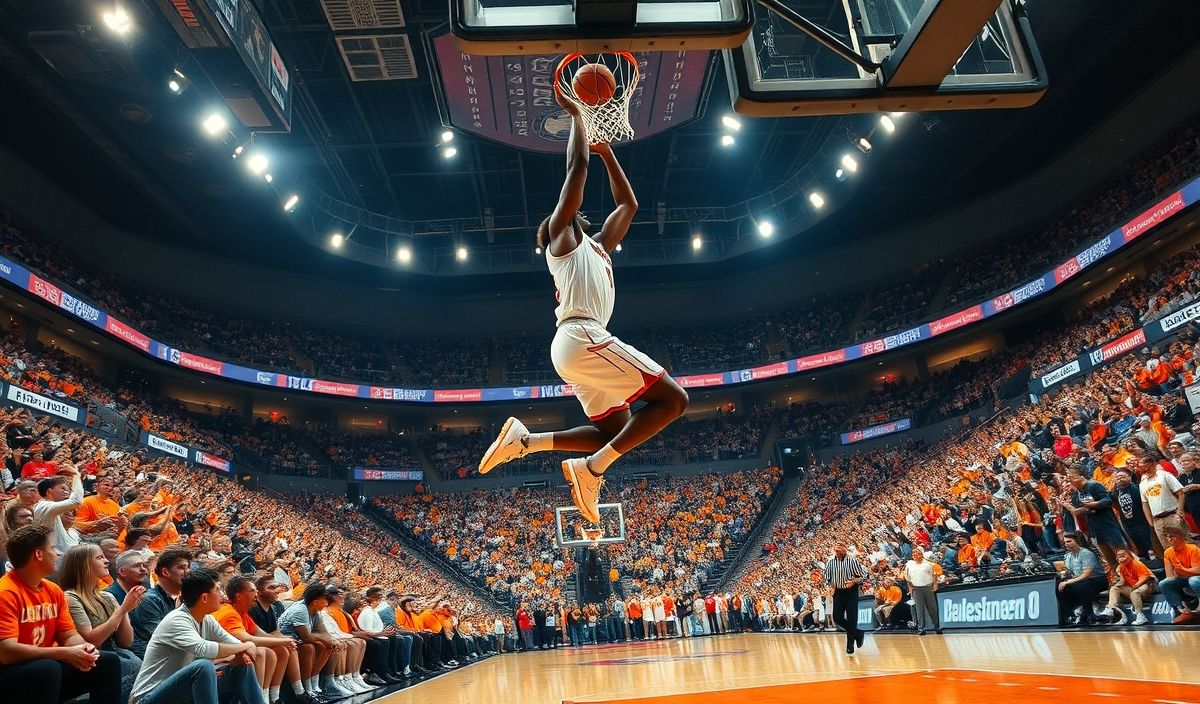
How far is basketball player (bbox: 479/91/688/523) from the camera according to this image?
364 cm

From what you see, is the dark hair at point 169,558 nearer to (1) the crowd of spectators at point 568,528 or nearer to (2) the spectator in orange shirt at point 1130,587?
(2) the spectator in orange shirt at point 1130,587

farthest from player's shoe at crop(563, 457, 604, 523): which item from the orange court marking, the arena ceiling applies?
the arena ceiling

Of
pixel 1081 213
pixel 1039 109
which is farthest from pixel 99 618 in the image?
pixel 1081 213

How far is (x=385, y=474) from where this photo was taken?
27953 millimetres

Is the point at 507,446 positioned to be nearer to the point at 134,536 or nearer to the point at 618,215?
the point at 618,215

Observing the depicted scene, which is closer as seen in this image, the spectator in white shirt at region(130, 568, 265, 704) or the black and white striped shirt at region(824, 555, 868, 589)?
the spectator in white shirt at region(130, 568, 265, 704)

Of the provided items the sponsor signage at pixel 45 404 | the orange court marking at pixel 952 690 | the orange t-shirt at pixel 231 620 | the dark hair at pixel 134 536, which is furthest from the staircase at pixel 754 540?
the dark hair at pixel 134 536

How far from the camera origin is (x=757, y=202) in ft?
90.6

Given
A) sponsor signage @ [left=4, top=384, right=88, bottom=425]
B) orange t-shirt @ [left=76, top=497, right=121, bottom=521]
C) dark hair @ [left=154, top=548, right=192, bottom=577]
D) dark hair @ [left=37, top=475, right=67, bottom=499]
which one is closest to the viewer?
dark hair @ [left=154, top=548, right=192, bottom=577]

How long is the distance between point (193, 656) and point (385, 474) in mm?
24693

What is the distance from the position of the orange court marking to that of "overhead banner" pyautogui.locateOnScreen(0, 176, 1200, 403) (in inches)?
591

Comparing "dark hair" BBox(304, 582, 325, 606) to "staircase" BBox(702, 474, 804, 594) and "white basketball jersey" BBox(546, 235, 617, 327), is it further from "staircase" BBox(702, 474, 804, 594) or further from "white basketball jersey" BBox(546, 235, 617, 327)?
"staircase" BBox(702, 474, 804, 594)

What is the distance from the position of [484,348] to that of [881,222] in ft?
55.5

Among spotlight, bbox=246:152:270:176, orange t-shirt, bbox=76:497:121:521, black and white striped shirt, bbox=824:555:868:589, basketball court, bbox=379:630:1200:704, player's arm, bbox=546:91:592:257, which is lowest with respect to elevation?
basketball court, bbox=379:630:1200:704
